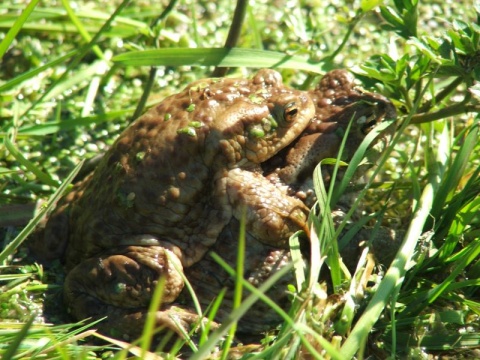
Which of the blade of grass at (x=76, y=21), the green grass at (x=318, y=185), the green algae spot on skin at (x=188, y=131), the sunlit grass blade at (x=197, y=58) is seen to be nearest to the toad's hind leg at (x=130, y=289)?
the green grass at (x=318, y=185)

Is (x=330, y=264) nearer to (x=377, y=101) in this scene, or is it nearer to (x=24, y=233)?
(x=377, y=101)

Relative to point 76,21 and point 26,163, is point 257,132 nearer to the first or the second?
point 26,163

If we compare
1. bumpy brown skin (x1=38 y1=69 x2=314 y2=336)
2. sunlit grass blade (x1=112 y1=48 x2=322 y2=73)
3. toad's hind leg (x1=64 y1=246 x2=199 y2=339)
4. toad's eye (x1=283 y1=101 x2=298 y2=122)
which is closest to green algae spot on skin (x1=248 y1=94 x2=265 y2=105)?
bumpy brown skin (x1=38 y1=69 x2=314 y2=336)

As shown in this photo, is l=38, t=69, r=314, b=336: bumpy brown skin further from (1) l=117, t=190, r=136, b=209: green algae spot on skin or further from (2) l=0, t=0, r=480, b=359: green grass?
(2) l=0, t=0, r=480, b=359: green grass

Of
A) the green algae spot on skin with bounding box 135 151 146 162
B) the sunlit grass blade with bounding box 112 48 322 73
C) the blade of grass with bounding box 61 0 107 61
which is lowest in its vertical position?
the green algae spot on skin with bounding box 135 151 146 162

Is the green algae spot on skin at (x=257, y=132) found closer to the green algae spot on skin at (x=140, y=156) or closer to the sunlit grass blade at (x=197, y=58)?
the green algae spot on skin at (x=140, y=156)

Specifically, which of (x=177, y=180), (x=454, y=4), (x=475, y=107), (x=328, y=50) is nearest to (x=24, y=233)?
(x=177, y=180)

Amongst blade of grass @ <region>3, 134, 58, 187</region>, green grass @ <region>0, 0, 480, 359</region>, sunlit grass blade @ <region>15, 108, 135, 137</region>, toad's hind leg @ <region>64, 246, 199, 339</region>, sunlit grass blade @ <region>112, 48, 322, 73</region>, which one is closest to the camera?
green grass @ <region>0, 0, 480, 359</region>

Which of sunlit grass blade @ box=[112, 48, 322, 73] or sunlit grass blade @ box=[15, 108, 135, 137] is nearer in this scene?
sunlit grass blade @ box=[112, 48, 322, 73]
